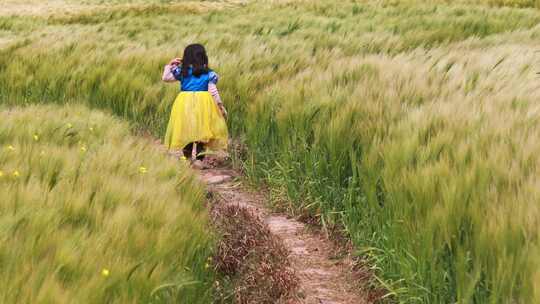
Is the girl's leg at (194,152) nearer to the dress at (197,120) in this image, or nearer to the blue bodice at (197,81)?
the dress at (197,120)

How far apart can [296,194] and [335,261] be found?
74cm

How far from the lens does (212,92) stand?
5082 mm

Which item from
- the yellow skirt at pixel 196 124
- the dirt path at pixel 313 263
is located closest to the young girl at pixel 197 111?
the yellow skirt at pixel 196 124

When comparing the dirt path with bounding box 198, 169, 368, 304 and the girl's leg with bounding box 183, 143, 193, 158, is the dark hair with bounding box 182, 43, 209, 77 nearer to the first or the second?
the girl's leg with bounding box 183, 143, 193, 158

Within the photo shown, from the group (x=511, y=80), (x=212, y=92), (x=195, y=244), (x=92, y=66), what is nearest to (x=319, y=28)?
(x=92, y=66)

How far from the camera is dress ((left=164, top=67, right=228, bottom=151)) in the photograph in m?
5.06

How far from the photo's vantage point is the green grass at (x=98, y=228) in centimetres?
151

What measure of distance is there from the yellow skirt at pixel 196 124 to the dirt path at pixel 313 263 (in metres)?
1.04

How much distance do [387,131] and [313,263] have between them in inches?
30.8

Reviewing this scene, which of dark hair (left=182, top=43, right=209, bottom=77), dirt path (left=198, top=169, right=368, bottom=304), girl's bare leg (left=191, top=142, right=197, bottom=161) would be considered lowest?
girl's bare leg (left=191, top=142, right=197, bottom=161)

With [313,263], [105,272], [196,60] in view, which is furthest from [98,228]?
[196,60]

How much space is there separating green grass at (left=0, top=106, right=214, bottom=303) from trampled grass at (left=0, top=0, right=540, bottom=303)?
0.84m

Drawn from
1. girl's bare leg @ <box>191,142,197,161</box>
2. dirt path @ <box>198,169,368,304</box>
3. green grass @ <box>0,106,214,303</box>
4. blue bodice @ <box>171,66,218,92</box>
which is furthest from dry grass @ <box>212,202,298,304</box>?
blue bodice @ <box>171,66,218,92</box>

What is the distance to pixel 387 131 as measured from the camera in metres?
3.04
